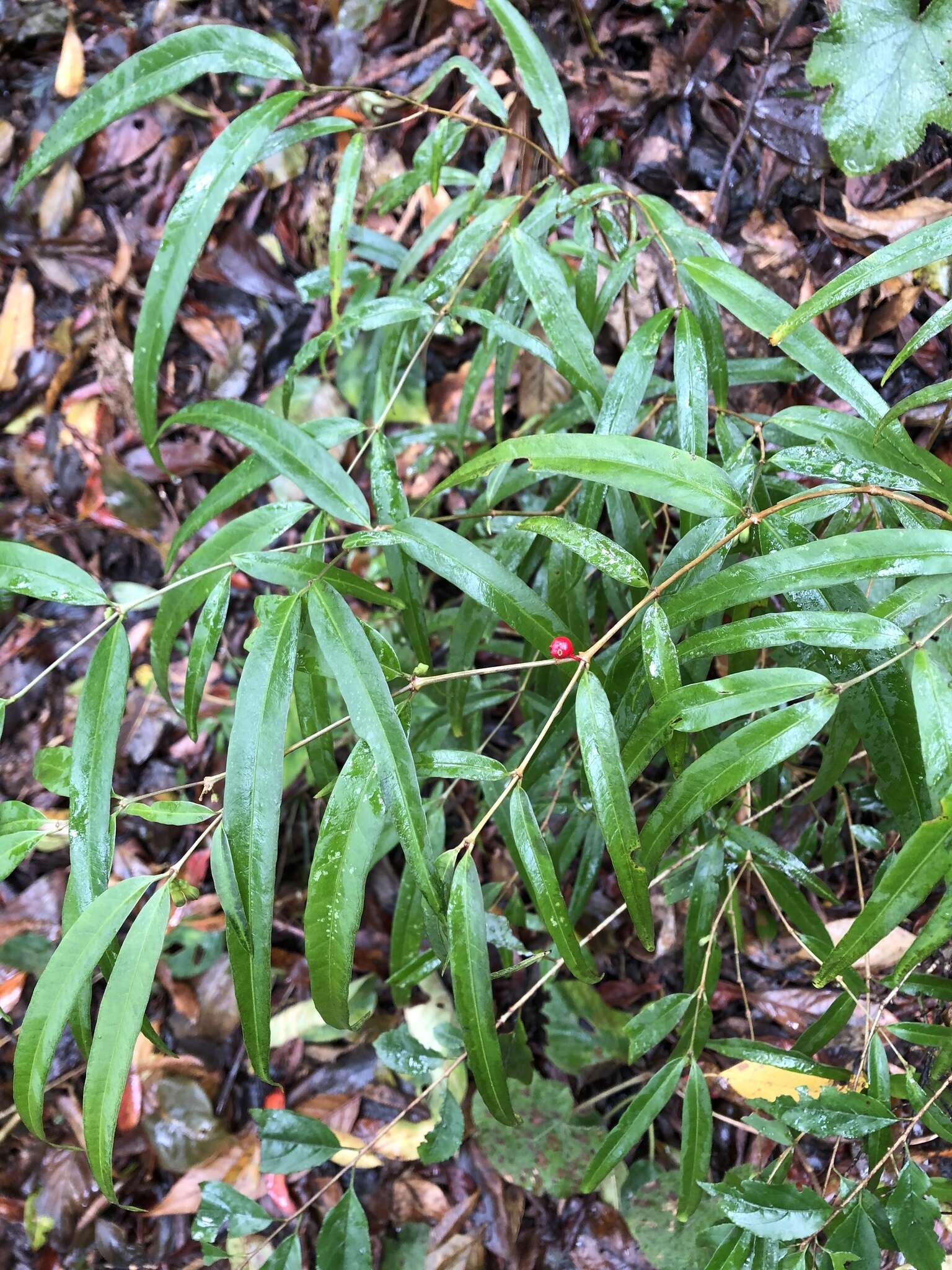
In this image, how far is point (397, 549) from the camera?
0.96 meters

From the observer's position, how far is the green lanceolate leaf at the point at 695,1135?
0.96 meters

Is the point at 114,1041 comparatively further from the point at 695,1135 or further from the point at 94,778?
the point at 695,1135

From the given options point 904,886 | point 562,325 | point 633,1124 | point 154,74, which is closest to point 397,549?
point 562,325

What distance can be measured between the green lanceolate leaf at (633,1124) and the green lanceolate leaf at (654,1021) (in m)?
0.03

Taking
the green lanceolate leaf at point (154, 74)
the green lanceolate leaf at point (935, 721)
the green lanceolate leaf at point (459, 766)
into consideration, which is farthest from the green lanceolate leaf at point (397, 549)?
the green lanceolate leaf at point (935, 721)

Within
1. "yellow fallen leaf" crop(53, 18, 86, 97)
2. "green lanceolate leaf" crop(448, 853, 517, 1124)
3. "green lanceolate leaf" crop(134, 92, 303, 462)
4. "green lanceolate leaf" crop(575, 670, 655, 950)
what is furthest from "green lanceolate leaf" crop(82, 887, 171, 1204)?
"yellow fallen leaf" crop(53, 18, 86, 97)

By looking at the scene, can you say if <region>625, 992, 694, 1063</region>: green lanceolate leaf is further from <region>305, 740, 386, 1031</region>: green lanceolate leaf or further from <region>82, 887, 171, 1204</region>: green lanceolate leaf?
<region>82, 887, 171, 1204</region>: green lanceolate leaf

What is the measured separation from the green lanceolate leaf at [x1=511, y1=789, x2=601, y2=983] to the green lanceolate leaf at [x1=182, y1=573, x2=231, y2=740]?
1.14 ft

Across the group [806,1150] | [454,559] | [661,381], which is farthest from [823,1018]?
[661,381]

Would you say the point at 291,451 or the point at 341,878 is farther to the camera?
the point at 291,451

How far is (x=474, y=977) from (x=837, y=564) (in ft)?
1.49

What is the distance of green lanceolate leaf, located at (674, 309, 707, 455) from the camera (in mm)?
832

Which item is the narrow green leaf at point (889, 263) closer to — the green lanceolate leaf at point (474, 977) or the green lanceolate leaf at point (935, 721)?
the green lanceolate leaf at point (935, 721)

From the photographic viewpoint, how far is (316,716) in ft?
3.08
